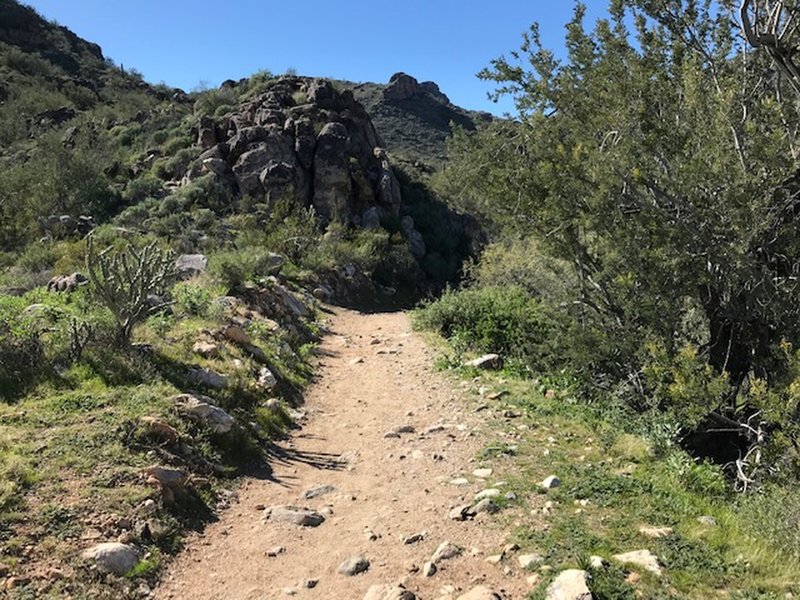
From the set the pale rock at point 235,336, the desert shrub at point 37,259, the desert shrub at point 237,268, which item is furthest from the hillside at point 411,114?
the pale rock at point 235,336

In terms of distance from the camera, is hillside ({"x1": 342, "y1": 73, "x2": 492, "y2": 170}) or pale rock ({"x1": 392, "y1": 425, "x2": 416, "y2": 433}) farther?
hillside ({"x1": 342, "y1": 73, "x2": 492, "y2": 170})

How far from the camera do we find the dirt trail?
3.58 m

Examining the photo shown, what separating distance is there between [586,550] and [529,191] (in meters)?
4.52

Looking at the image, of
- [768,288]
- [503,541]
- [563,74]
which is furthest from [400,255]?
[503,541]

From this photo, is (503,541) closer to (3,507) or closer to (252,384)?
(3,507)

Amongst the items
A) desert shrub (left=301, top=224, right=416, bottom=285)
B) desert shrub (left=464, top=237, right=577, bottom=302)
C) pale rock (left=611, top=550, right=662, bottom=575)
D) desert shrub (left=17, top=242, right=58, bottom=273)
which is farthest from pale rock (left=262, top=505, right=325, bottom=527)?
desert shrub (left=301, top=224, right=416, bottom=285)

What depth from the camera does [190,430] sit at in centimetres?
538

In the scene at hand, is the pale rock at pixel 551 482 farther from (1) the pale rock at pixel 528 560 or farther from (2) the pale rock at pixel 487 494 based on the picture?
(1) the pale rock at pixel 528 560

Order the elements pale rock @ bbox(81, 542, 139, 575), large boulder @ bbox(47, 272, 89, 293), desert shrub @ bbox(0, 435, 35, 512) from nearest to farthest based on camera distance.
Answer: pale rock @ bbox(81, 542, 139, 575) < desert shrub @ bbox(0, 435, 35, 512) < large boulder @ bbox(47, 272, 89, 293)

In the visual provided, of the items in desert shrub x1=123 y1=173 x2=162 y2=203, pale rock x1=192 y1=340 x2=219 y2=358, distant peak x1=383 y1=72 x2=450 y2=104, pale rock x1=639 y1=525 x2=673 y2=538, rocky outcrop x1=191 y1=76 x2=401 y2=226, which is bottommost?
pale rock x1=639 y1=525 x2=673 y2=538

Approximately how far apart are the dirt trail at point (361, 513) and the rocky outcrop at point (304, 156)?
738 inches

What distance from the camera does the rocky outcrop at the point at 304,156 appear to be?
26562 millimetres

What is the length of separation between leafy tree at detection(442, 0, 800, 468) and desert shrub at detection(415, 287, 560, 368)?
113cm

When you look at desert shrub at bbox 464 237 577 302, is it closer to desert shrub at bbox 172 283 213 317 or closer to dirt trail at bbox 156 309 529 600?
dirt trail at bbox 156 309 529 600
